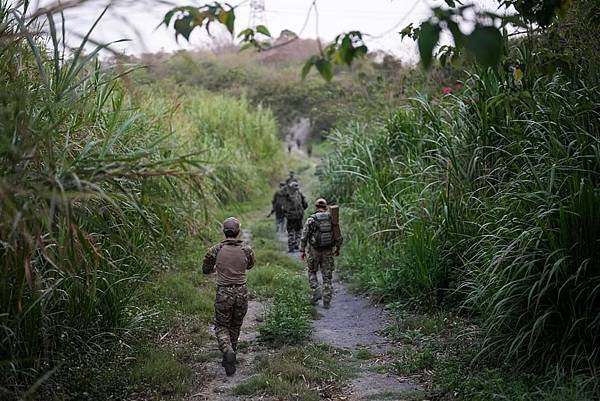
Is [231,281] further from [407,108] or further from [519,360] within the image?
[407,108]

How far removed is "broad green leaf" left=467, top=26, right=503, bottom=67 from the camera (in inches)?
71.1

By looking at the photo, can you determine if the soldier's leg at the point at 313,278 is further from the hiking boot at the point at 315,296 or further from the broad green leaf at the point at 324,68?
the broad green leaf at the point at 324,68

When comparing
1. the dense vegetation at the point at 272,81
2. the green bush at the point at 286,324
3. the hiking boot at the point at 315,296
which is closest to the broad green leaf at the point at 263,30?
the green bush at the point at 286,324

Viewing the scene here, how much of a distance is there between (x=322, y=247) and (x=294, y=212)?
12.9 feet

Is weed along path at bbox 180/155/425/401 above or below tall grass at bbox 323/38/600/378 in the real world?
below

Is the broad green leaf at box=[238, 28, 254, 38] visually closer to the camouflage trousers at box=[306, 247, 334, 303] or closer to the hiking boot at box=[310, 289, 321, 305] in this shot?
the camouflage trousers at box=[306, 247, 334, 303]

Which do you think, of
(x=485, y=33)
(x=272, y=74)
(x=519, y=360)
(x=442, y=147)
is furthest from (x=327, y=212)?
(x=272, y=74)

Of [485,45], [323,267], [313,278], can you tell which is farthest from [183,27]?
[313,278]

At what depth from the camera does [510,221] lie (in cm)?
548

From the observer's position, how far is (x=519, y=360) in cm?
490

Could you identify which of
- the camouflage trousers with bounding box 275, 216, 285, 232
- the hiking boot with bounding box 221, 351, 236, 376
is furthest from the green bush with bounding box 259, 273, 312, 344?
the camouflage trousers with bounding box 275, 216, 285, 232

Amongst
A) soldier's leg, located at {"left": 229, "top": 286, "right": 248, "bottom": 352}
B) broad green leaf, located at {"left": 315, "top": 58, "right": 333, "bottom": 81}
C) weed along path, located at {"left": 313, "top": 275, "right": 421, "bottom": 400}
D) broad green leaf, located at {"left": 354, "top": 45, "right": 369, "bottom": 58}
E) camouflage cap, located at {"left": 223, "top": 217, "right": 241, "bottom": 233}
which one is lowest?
weed along path, located at {"left": 313, "top": 275, "right": 421, "bottom": 400}

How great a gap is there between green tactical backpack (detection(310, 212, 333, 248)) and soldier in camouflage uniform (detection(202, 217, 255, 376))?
223 cm

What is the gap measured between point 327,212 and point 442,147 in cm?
Result: 174
